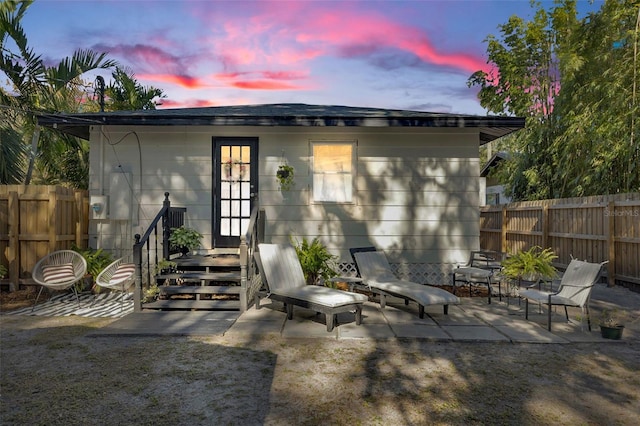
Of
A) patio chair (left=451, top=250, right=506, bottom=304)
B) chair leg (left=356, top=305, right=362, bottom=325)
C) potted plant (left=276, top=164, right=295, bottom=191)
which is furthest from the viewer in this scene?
potted plant (left=276, top=164, right=295, bottom=191)

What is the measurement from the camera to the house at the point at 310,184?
8656mm

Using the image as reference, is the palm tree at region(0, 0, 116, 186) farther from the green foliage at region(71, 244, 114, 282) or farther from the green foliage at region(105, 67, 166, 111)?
the green foliage at region(105, 67, 166, 111)

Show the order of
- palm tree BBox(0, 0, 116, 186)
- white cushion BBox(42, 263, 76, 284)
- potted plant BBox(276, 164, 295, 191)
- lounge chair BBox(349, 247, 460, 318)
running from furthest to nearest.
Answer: palm tree BBox(0, 0, 116, 186) < potted plant BBox(276, 164, 295, 191) < white cushion BBox(42, 263, 76, 284) < lounge chair BBox(349, 247, 460, 318)

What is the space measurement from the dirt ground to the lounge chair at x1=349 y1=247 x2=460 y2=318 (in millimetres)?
1096

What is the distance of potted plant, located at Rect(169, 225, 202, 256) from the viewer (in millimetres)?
7801

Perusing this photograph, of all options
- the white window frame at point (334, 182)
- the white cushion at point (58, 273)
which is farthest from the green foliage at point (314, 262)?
the white cushion at point (58, 273)

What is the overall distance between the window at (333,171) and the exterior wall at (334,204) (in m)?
0.15

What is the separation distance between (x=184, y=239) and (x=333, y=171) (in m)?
3.32

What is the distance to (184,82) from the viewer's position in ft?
57.9

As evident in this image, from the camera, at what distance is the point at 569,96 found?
634 inches

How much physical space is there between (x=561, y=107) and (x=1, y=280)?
60.9ft

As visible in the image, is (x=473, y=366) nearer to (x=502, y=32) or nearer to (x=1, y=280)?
(x=1, y=280)

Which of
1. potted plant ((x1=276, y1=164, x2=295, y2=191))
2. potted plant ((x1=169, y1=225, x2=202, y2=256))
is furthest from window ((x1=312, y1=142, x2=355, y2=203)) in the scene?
potted plant ((x1=169, y1=225, x2=202, y2=256))

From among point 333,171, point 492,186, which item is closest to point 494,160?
point 492,186
